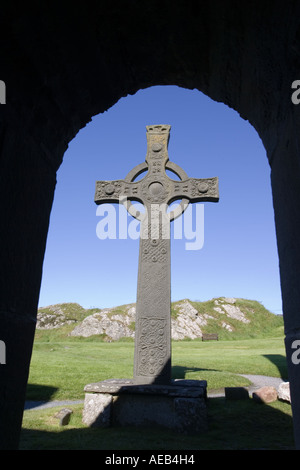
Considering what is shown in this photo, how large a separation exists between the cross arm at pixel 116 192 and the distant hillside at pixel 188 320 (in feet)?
44.8

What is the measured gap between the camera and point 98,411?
4.36 meters

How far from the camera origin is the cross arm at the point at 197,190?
611 cm

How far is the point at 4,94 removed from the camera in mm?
1678

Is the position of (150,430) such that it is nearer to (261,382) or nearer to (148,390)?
(148,390)

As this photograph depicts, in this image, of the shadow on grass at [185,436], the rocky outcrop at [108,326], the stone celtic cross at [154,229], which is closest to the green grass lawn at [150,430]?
the shadow on grass at [185,436]

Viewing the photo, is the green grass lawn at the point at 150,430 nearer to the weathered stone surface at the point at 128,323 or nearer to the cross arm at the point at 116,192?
the cross arm at the point at 116,192

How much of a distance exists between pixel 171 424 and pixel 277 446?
1407 millimetres

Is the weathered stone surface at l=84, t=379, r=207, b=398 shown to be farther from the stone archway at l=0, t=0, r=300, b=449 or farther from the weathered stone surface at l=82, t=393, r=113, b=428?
the stone archway at l=0, t=0, r=300, b=449

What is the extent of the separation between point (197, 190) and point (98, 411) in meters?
4.12

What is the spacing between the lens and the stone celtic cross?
17.0ft

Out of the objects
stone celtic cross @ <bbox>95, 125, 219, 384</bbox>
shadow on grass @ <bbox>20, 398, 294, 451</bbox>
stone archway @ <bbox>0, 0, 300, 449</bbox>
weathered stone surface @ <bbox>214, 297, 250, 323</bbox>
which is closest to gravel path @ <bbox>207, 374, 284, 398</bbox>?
shadow on grass @ <bbox>20, 398, 294, 451</bbox>

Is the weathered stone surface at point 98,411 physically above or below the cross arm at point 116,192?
below
